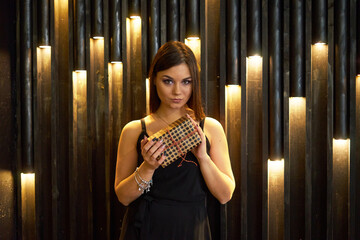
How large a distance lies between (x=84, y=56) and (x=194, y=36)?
0.81 m

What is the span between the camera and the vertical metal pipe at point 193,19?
2471 mm

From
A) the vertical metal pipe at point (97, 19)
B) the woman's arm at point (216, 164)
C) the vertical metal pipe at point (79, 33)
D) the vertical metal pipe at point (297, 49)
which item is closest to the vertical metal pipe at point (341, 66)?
the vertical metal pipe at point (297, 49)

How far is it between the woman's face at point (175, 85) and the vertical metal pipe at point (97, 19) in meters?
0.88

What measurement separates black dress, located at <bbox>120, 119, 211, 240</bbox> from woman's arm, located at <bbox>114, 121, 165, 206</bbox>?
0.32 feet

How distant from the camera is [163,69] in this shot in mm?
1899

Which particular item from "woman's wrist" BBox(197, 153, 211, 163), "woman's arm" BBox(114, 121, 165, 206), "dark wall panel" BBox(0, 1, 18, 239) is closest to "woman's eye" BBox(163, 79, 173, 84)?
"woman's arm" BBox(114, 121, 165, 206)

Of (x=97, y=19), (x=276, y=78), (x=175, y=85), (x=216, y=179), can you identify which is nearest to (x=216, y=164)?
(x=216, y=179)

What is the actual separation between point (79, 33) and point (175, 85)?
1076mm

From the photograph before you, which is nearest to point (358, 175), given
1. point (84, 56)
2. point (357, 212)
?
point (357, 212)

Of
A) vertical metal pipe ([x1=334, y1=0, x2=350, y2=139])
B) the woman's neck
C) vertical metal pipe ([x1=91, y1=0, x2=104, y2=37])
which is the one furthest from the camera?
vertical metal pipe ([x1=91, y1=0, x2=104, y2=37])

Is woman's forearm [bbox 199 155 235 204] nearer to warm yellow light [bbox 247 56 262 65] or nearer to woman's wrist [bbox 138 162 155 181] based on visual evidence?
woman's wrist [bbox 138 162 155 181]

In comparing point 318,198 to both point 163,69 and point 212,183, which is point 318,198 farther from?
point 163,69

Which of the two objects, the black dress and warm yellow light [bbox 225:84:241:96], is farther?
warm yellow light [bbox 225:84:241:96]

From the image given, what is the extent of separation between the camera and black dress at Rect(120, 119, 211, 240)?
1.91 meters
